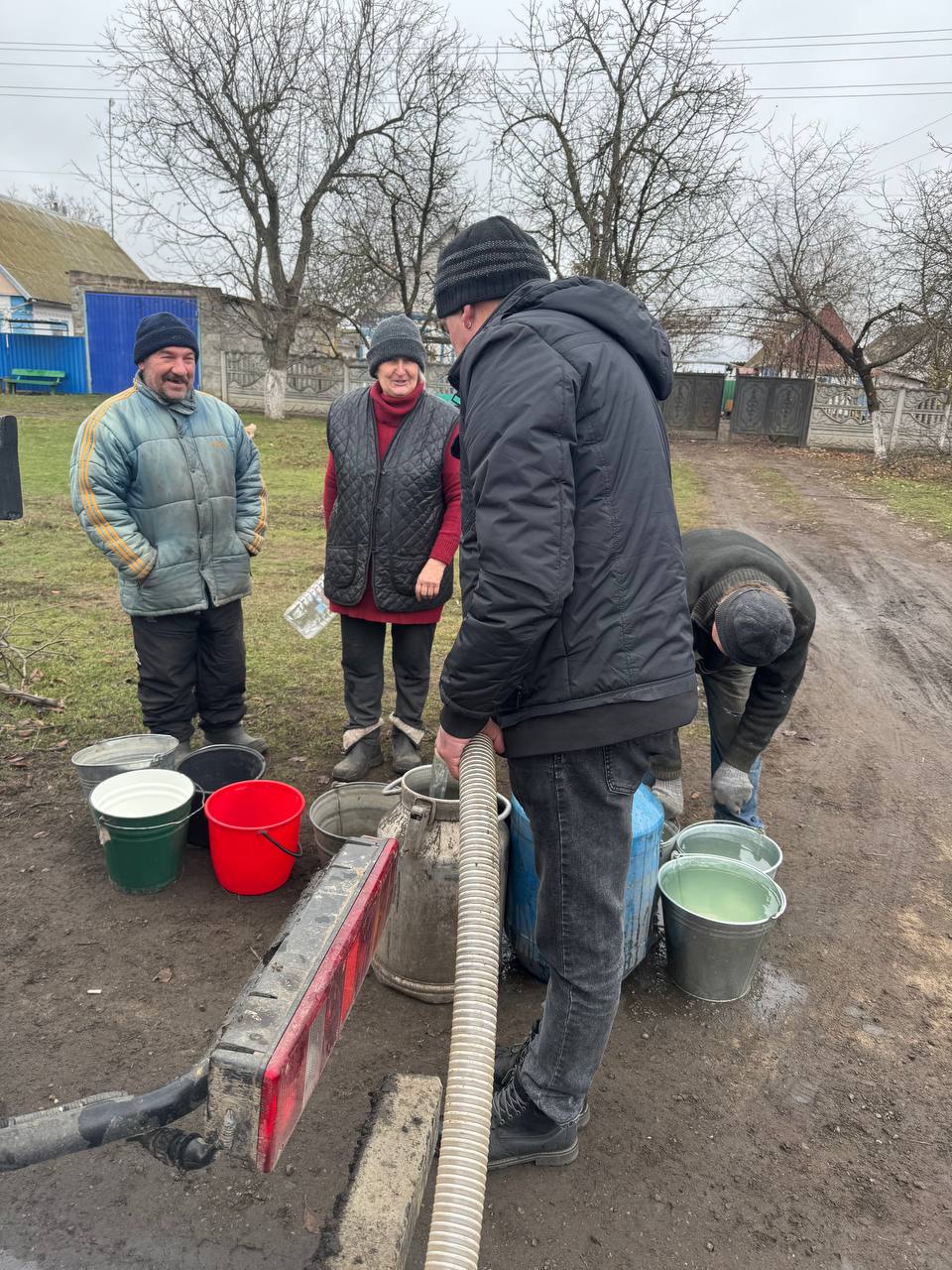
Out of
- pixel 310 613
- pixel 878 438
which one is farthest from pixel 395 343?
pixel 878 438

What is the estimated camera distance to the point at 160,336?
11.5 ft

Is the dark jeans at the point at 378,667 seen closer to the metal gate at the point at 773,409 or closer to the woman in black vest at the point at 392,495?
the woman in black vest at the point at 392,495

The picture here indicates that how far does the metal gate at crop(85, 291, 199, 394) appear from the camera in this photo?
897 inches

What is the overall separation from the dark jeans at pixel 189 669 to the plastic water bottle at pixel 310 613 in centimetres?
41

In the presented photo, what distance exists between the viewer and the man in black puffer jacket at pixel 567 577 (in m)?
1.74

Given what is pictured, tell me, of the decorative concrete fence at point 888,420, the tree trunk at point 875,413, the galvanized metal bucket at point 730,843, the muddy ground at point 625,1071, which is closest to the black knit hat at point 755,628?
the galvanized metal bucket at point 730,843

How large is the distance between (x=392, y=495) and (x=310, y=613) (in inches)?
40.7

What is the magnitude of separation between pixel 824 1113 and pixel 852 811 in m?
2.02

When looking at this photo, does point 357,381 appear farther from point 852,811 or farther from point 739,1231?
point 739,1231

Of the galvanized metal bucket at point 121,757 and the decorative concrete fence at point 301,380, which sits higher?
the decorative concrete fence at point 301,380

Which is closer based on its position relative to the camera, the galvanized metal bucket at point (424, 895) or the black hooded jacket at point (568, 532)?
the black hooded jacket at point (568, 532)

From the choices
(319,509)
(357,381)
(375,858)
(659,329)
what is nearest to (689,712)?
(375,858)

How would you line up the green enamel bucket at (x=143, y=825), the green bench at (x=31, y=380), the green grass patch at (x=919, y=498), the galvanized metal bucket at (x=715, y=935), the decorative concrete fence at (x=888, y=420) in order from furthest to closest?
the green bench at (x=31, y=380) < the decorative concrete fence at (x=888, y=420) < the green grass patch at (x=919, y=498) < the green enamel bucket at (x=143, y=825) < the galvanized metal bucket at (x=715, y=935)

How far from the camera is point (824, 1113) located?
254cm
